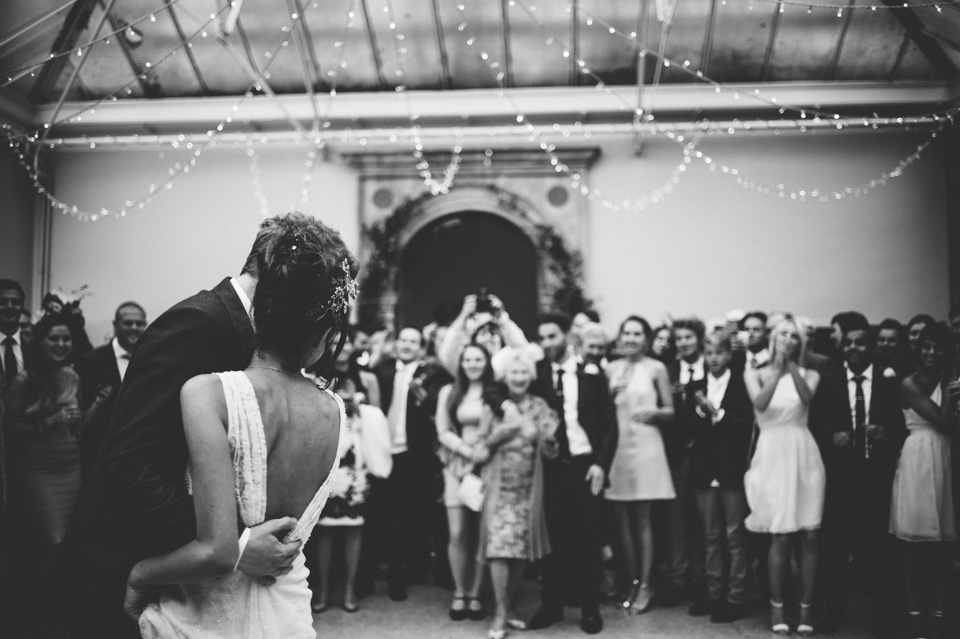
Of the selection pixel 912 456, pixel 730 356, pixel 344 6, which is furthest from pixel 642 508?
pixel 344 6

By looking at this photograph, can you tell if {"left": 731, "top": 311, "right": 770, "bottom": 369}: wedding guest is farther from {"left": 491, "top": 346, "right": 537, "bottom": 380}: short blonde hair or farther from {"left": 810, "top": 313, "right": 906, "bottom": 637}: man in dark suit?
{"left": 491, "top": 346, "right": 537, "bottom": 380}: short blonde hair

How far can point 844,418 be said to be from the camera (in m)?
4.33

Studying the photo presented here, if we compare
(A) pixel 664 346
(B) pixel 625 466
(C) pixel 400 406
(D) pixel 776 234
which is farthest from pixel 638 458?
(D) pixel 776 234

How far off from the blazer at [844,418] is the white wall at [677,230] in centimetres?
446

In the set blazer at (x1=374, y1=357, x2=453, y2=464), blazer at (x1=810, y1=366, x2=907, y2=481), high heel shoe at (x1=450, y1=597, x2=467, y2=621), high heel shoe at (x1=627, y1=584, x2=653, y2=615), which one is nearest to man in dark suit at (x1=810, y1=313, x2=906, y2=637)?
blazer at (x1=810, y1=366, x2=907, y2=481)

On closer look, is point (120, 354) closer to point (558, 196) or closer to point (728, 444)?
point (728, 444)

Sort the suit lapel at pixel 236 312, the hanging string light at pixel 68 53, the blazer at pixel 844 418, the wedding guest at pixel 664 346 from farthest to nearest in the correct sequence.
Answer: the wedding guest at pixel 664 346
the hanging string light at pixel 68 53
the blazer at pixel 844 418
the suit lapel at pixel 236 312

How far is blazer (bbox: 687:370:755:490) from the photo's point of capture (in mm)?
4480

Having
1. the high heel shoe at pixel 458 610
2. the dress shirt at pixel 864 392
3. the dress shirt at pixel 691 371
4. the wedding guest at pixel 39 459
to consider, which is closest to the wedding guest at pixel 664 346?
the dress shirt at pixel 691 371

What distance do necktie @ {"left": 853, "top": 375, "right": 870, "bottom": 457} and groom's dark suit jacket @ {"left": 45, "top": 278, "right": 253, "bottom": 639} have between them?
150 inches

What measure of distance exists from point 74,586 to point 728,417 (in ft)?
12.2

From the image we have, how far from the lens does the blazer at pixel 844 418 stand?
429 centimetres

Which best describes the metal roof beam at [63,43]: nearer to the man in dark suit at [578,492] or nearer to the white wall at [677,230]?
the white wall at [677,230]

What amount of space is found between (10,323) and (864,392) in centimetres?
503
